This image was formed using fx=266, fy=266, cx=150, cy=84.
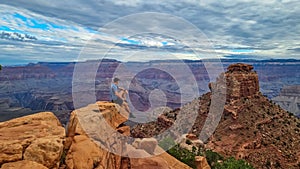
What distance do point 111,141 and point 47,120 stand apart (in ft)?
15.3

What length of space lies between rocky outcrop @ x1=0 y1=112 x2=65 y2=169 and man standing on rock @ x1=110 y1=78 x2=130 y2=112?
7.15 meters

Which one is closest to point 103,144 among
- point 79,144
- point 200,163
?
point 79,144

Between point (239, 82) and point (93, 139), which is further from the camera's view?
point (239, 82)

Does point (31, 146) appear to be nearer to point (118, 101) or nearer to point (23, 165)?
point (23, 165)

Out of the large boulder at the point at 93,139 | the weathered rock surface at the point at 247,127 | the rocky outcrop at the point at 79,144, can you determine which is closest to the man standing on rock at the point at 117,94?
the rocky outcrop at the point at 79,144

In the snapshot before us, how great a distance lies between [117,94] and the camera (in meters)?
23.3

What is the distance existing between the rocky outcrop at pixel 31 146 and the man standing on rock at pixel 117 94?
7149mm

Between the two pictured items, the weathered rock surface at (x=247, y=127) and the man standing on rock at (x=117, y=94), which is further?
the weathered rock surface at (x=247, y=127)

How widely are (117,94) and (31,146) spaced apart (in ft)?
32.8

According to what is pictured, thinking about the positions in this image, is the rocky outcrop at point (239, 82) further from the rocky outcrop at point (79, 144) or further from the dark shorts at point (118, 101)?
the dark shorts at point (118, 101)

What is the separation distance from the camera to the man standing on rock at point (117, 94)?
22.7 meters

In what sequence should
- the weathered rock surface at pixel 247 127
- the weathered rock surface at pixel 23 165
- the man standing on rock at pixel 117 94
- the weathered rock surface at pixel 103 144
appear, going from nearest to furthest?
the weathered rock surface at pixel 23 165 → the weathered rock surface at pixel 103 144 → the man standing on rock at pixel 117 94 → the weathered rock surface at pixel 247 127

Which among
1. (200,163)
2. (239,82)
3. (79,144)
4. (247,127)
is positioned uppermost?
(79,144)

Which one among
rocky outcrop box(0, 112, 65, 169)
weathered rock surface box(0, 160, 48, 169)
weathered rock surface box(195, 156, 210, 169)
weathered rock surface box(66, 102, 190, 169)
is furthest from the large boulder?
weathered rock surface box(195, 156, 210, 169)
